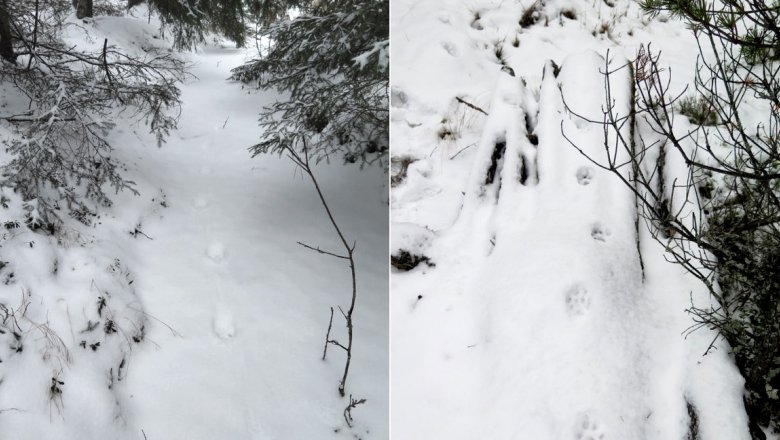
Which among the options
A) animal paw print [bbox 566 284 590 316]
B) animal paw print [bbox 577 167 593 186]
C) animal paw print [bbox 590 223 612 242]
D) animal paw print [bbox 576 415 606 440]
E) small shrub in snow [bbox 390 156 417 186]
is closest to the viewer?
animal paw print [bbox 576 415 606 440]

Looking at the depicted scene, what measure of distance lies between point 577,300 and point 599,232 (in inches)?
9.6

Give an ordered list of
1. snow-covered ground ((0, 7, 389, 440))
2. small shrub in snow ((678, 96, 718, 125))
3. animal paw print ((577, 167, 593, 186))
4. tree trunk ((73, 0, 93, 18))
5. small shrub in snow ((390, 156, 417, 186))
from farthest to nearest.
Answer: tree trunk ((73, 0, 93, 18)), snow-covered ground ((0, 7, 389, 440)), small shrub in snow ((390, 156, 417, 186)), small shrub in snow ((678, 96, 718, 125)), animal paw print ((577, 167, 593, 186))

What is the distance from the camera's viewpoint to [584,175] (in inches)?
55.9

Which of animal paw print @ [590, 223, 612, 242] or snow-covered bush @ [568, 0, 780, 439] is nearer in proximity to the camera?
snow-covered bush @ [568, 0, 780, 439]

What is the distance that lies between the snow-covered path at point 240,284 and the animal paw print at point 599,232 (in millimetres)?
1982

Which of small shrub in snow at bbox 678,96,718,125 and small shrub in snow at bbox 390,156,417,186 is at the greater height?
small shrub in snow at bbox 678,96,718,125

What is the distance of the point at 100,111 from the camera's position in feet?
11.4

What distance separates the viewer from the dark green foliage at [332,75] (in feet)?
9.09

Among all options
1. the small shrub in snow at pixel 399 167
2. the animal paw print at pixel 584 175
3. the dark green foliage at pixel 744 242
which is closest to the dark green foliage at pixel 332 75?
the small shrub in snow at pixel 399 167

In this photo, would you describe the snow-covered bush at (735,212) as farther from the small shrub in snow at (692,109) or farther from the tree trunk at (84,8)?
the tree trunk at (84,8)

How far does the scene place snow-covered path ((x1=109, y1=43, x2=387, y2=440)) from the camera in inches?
104

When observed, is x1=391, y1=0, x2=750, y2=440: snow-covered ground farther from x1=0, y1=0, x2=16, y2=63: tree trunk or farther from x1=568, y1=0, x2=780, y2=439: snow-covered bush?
x1=0, y1=0, x2=16, y2=63: tree trunk

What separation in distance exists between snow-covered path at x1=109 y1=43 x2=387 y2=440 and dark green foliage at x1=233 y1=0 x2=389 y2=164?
0.44 m

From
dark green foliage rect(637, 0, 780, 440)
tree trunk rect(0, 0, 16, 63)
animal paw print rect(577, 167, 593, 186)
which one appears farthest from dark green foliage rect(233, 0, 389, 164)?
dark green foliage rect(637, 0, 780, 440)
